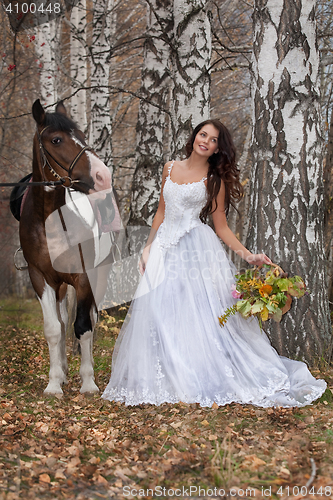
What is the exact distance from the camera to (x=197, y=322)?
13.0 feet

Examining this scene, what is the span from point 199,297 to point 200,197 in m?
0.95

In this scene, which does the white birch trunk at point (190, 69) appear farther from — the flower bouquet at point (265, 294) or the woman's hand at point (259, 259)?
the flower bouquet at point (265, 294)

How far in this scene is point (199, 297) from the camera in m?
4.08

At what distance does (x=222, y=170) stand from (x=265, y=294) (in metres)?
1.31

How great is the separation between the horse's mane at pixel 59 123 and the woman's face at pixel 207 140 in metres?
1.18

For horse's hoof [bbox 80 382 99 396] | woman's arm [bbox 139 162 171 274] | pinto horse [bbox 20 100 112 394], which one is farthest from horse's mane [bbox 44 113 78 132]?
horse's hoof [bbox 80 382 99 396]

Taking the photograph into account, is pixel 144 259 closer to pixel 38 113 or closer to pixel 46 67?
pixel 38 113

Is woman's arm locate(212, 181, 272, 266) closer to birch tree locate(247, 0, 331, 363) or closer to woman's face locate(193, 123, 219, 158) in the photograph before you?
woman's face locate(193, 123, 219, 158)

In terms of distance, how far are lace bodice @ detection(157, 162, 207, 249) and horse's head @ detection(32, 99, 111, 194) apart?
636 millimetres

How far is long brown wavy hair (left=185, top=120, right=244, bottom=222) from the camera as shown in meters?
4.23

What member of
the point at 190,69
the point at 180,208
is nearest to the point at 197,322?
the point at 180,208

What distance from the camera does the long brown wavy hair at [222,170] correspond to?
4.23 m

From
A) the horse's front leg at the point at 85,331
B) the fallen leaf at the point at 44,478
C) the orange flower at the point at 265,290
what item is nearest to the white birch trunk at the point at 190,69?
the horse's front leg at the point at 85,331

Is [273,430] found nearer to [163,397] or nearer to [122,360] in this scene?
[163,397]
